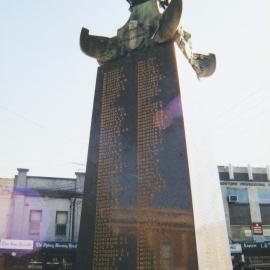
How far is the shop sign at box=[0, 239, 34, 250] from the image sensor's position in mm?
20859

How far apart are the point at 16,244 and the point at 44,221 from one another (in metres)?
2.92

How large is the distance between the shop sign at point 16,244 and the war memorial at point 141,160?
16954mm

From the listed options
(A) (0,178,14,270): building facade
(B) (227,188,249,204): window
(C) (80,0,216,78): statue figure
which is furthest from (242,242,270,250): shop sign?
(C) (80,0,216,78): statue figure

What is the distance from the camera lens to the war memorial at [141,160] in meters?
4.84

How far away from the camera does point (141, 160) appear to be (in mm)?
5516

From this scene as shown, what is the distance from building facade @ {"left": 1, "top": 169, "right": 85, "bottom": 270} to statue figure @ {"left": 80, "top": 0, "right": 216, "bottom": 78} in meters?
17.2

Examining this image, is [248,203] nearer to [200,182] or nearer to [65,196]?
[65,196]

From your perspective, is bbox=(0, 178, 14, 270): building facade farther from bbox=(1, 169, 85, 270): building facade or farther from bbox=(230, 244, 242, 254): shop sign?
bbox=(230, 244, 242, 254): shop sign

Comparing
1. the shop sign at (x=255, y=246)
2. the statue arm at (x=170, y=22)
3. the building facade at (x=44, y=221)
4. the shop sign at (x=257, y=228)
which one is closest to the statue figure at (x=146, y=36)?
the statue arm at (x=170, y=22)

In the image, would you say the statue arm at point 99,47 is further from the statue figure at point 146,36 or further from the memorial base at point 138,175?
the memorial base at point 138,175

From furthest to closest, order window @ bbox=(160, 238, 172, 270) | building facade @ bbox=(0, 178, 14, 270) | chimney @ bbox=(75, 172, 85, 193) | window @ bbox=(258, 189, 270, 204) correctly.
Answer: window @ bbox=(258, 189, 270, 204), chimney @ bbox=(75, 172, 85, 193), building facade @ bbox=(0, 178, 14, 270), window @ bbox=(160, 238, 172, 270)

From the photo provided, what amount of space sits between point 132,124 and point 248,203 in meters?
23.5

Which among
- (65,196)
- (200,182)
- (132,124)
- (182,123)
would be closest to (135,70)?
(132,124)

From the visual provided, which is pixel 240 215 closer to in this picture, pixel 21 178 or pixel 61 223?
pixel 61 223
